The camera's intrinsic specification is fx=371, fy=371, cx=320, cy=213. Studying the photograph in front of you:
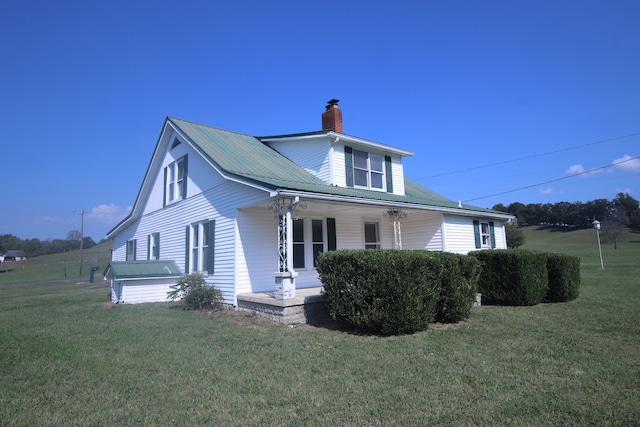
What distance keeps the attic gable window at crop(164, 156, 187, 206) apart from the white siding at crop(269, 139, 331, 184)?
402 centimetres

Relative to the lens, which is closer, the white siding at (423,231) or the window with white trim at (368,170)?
the window with white trim at (368,170)

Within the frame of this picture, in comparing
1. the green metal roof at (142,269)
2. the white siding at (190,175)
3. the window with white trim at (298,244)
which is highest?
the white siding at (190,175)

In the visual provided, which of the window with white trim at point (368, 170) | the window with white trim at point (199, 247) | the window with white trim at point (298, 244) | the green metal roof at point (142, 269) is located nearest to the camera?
the window with white trim at point (298, 244)

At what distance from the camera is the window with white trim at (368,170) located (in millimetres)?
14117

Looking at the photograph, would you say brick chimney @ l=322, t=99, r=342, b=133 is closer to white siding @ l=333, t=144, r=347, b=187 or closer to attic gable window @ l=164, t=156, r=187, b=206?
white siding @ l=333, t=144, r=347, b=187

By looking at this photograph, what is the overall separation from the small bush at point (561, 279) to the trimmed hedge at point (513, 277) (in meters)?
0.37

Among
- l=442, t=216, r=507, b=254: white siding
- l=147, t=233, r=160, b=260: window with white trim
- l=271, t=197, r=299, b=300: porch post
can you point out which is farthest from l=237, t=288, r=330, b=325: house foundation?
l=147, t=233, r=160, b=260: window with white trim

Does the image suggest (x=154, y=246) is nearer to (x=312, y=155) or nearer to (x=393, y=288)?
(x=312, y=155)

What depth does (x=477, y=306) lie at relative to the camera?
10008 millimetres

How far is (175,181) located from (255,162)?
4.24 meters

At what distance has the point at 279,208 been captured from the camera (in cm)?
929

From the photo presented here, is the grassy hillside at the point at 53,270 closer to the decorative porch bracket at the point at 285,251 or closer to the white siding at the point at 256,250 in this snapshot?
the white siding at the point at 256,250

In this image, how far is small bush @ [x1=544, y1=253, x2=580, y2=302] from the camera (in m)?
10.5

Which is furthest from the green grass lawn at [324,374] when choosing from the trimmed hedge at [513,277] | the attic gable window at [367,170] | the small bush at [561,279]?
the attic gable window at [367,170]
